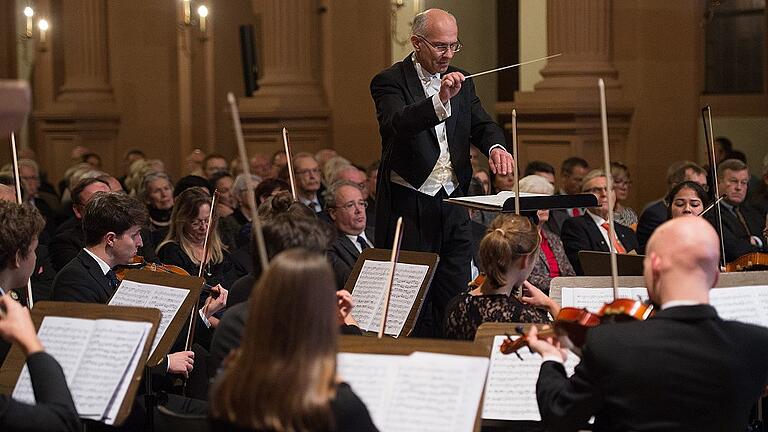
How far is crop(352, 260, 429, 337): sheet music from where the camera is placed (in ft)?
18.7

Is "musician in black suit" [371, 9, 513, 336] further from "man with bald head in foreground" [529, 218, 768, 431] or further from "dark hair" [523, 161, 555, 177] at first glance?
"dark hair" [523, 161, 555, 177]

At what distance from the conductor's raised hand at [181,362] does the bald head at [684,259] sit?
7.60 ft

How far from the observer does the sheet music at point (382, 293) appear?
569cm

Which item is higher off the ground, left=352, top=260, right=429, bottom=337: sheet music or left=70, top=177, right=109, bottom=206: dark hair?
left=70, top=177, right=109, bottom=206: dark hair

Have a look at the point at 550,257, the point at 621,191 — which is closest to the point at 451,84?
the point at 550,257

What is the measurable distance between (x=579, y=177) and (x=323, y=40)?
5.42m

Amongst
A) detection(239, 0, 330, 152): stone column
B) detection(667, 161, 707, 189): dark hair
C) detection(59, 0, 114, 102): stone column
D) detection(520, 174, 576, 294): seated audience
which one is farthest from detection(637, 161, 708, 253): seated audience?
detection(59, 0, 114, 102): stone column

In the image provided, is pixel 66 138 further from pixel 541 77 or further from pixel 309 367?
pixel 309 367

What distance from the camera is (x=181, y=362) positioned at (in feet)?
17.9

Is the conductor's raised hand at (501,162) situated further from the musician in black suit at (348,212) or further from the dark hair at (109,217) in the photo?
the musician in black suit at (348,212)

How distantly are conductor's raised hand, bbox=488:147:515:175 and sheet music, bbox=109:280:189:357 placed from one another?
63.6 inches

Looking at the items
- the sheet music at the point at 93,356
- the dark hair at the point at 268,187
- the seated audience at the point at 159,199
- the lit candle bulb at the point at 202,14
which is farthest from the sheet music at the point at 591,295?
the lit candle bulb at the point at 202,14

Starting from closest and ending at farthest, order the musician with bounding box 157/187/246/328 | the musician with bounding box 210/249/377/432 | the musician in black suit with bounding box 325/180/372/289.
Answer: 1. the musician with bounding box 210/249/377/432
2. the musician with bounding box 157/187/246/328
3. the musician in black suit with bounding box 325/180/372/289

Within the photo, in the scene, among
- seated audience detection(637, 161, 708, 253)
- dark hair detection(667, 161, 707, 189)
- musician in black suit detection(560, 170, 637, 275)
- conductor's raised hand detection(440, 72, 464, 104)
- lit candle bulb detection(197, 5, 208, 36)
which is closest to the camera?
conductor's raised hand detection(440, 72, 464, 104)
